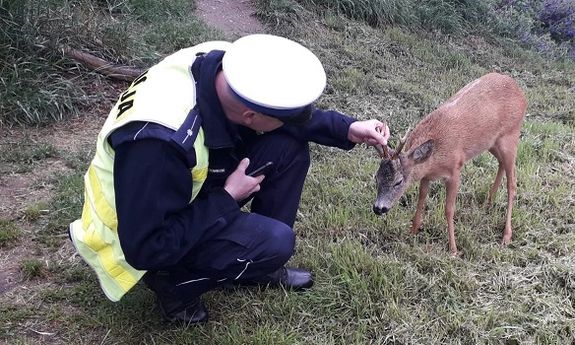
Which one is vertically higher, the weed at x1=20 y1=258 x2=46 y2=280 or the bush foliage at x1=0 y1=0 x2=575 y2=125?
the weed at x1=20 y1=258 x2=46 y2=280

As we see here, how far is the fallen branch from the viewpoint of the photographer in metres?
6.08

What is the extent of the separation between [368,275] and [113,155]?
1.65m

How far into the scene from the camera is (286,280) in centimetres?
352

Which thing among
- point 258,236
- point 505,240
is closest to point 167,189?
point 258,236

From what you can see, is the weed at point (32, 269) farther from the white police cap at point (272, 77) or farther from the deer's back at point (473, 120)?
the deer's back at point (473, 120)

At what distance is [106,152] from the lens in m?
2.71

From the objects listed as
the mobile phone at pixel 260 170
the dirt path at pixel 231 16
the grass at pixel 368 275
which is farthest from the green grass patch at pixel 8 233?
the dirt path at pixel 231 16

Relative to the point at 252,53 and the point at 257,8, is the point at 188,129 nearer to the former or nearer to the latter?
the point at 252,53

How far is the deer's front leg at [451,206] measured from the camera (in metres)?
3.91

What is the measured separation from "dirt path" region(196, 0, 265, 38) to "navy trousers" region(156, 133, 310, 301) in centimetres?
455

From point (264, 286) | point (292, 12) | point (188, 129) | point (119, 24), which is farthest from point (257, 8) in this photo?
point (188, 129)

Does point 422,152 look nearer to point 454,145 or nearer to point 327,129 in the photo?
point 454,145

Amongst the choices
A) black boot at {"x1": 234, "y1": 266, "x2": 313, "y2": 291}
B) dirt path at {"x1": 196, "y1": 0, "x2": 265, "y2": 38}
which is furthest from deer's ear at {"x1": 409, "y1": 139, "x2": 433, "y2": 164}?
dirt path at {"x1": 196, "y1": 0, "x2": 265, "y2": 38}

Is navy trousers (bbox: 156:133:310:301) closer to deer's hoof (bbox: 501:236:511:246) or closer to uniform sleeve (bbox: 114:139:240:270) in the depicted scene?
uniform sleeve (bbox: 114:139:240:270)
